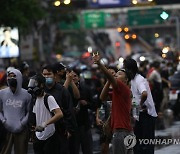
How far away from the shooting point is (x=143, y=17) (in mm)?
57156

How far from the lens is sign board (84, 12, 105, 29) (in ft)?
194

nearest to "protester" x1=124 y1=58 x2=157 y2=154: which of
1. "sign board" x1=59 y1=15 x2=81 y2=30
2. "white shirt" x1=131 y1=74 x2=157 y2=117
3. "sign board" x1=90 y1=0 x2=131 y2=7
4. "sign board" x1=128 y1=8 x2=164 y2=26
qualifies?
"white shirt" x1=131 y1=74 x2=157 y2=117

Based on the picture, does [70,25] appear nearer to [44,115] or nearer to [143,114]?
[143,114]

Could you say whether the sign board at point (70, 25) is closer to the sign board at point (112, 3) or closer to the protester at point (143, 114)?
the sign board at point (112, 3)

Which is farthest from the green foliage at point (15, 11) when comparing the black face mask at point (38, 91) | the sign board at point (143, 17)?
the black face mask at point (38, 91)

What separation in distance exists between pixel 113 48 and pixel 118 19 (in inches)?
98.8

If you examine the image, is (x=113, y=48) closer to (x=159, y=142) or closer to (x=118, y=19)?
(x=118, y=19)

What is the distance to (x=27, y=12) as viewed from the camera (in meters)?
34.9

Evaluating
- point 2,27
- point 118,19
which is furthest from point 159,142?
point 118,19

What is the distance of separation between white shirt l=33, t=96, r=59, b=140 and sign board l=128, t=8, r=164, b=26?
4349 centimetres

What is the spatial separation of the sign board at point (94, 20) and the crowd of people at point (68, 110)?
43775mm

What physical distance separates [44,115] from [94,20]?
48.7 metres

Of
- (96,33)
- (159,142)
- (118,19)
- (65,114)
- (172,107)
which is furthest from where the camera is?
(96,33)

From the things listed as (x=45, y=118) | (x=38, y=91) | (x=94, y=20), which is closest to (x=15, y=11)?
(x=38, y=91)
